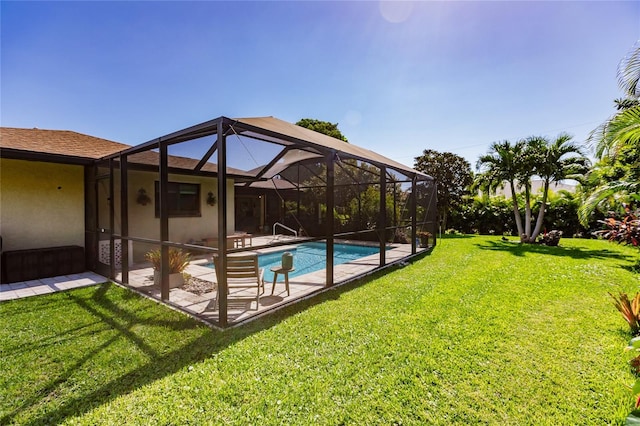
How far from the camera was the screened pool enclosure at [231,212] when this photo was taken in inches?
201

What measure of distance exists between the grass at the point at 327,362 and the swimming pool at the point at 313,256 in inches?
158

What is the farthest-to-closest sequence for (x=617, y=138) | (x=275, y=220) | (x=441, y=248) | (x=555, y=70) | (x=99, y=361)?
(x=275, y=220) < (x=441, y=248) < (x=555, y=70) < (x=617, y=138) < (x=99, y=361)

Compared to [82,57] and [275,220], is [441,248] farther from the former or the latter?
[82,57]

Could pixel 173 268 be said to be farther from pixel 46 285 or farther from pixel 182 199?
pixel 182 199

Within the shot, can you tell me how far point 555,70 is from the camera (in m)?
9.84

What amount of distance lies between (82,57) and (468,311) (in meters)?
12.0

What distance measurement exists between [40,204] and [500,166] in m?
17.3

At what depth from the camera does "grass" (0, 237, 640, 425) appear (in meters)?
2.54

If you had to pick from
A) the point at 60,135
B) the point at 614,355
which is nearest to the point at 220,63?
the point at 60,135

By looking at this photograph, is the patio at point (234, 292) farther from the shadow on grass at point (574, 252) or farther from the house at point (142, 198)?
the shadow on grass at point (574, 252)

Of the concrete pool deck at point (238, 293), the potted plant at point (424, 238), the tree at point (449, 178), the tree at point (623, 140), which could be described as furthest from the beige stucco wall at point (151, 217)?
the tree at point (449, 178)

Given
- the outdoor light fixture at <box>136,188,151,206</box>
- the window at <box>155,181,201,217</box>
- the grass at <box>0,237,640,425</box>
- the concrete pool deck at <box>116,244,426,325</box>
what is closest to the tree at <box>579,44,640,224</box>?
the grass at <box>0,237,640,425</box>

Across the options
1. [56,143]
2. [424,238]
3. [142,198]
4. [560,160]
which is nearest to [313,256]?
[424,238]

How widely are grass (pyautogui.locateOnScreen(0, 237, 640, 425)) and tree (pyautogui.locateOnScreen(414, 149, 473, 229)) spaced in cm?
1299
